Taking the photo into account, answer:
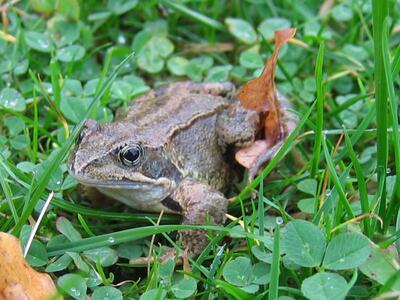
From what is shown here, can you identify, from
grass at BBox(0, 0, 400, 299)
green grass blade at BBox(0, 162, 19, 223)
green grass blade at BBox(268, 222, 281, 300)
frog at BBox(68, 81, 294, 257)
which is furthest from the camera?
frog at BBox(68, 81, 294, 257)

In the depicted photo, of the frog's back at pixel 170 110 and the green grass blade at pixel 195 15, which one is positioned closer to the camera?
the frog's back at pixel 170 110

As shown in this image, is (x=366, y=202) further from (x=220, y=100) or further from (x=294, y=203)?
(x=220, y=100)

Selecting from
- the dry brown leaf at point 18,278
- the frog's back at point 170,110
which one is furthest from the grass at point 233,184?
the frog's back at point 170,110

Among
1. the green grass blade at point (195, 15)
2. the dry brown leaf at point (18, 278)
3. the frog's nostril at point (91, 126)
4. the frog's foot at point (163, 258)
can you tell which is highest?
the green grass blade at point (195, 15)

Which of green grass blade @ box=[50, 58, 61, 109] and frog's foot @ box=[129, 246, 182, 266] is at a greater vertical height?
green grass blade @ box=[50, 58, 61, 109]

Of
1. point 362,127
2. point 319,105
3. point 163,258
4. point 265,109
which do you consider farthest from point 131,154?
point 362,127

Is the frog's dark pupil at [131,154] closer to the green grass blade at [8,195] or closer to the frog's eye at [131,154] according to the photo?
the frog's eye at [131,154]

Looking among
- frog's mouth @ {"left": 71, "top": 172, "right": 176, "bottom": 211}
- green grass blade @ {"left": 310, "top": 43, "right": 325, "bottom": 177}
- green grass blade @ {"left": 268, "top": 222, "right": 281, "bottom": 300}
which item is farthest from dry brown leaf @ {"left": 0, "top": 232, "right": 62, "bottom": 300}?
green grass blade @ {"left": 310, "top": 43, "right": 325, "bottom": 177}

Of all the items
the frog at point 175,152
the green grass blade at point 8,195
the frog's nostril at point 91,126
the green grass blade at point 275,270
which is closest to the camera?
the green grass blade at point 275,270

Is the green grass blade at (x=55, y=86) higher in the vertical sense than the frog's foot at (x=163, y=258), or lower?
higher

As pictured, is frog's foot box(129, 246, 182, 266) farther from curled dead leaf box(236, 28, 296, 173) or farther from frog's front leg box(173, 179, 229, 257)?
curled dead leaf box(236, 28, 296, 173)
